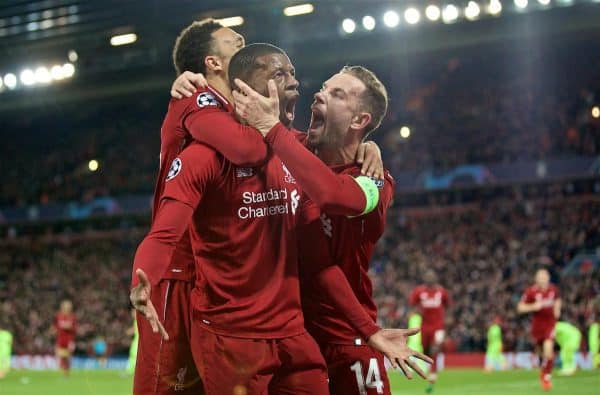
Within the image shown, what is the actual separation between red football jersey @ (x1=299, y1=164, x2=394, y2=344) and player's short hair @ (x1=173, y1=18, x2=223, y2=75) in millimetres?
952

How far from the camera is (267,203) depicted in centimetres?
412

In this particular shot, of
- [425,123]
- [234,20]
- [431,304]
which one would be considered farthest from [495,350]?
[234,20]

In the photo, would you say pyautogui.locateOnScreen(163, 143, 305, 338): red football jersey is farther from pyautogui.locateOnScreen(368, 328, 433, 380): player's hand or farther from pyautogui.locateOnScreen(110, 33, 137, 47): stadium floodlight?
pyautogui.locateOnScreen(110, 33, 137, 47): stadium floodlight

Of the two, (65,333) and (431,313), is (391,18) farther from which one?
(65,333)

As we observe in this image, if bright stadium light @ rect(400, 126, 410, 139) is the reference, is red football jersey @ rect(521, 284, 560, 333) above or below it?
below

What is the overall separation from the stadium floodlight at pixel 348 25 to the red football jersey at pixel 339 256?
22561mm

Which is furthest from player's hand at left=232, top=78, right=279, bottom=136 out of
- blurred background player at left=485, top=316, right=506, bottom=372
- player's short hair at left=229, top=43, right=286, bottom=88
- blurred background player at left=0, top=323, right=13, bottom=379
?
blurred background player at left=0, top=323, right=13, bottom=379

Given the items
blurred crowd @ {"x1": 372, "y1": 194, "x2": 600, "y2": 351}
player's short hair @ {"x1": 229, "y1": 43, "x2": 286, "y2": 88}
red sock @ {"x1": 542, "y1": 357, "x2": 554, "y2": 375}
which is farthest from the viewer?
blurred crowd @ {"x1": 372, "y1": 194, "x2": 600, "y2": 351}

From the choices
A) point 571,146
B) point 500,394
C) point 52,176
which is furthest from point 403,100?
point 500,394

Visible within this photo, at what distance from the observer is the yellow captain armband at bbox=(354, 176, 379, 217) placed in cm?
422

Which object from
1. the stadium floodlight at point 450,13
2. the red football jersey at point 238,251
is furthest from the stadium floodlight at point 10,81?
the red football jersey at point 238,251

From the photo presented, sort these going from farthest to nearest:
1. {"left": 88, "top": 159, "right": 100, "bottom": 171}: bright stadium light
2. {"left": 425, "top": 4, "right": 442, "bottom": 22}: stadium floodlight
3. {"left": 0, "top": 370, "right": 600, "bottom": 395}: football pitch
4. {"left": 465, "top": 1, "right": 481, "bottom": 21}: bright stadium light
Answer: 1. {"left": 88, "top": 159, "right": 100, "bottom": 171}: bright stadium light
2. {"left": 425, "top": 4, "right": 442, "bottom": 22}: stadium floodlight
3. {"left": 465, "top": 1, "right": 481, "bottom": 21}: bright stadium light
4. {"left": 0, "top": 370, "right": 600, "bottom": 395}: football pitch

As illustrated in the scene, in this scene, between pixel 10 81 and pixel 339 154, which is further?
pixel 10 81

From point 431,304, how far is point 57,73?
62.5 feet
